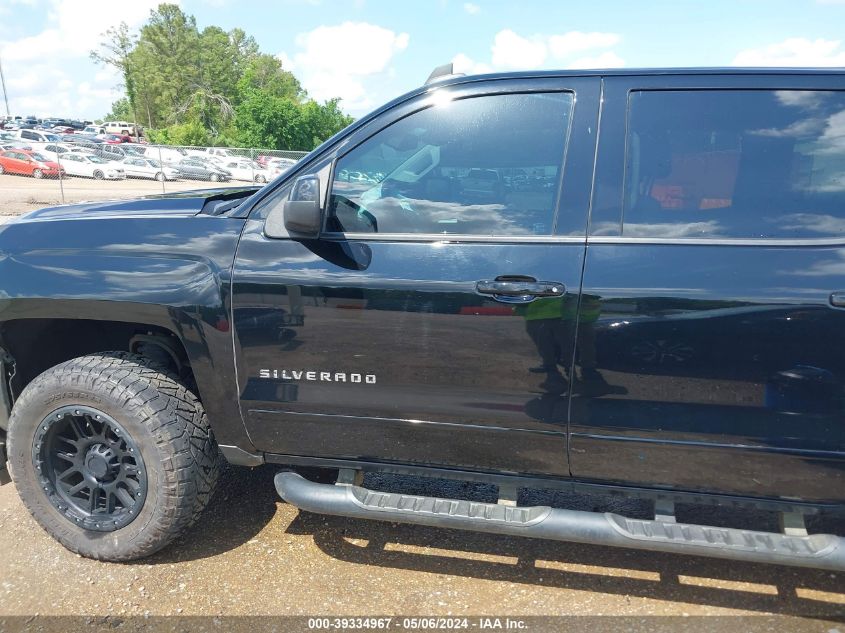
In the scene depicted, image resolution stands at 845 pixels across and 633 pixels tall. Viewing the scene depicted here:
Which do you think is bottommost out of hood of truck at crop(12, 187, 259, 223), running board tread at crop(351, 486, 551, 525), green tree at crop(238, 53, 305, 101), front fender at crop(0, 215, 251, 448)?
running board tread at crop(351, 486, 551, 525)

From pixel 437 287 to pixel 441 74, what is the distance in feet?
3.04

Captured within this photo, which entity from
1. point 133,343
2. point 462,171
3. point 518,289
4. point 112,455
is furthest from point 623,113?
point 112,455

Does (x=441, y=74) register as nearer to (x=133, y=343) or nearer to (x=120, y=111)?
(x=133, y=343)

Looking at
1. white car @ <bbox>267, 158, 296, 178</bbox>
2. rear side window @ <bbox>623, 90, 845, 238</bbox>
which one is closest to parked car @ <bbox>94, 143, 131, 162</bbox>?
white car @ <bbox>267, 158, 296, 178</bbox>

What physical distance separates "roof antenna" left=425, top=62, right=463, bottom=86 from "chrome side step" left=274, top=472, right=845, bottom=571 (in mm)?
1662

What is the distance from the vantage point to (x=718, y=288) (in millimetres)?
2113

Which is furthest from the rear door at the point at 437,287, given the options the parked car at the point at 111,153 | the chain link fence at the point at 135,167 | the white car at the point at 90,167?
the white car at the point at 90,167

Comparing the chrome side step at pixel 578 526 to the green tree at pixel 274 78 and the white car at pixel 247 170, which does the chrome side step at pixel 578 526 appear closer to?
the white car at pixel 247 170

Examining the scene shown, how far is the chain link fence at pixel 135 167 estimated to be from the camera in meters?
22.9

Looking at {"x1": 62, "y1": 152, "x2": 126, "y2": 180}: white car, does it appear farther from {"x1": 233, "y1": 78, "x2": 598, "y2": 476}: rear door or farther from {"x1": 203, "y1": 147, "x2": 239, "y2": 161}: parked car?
{"x1": 233, "y1": 78, "x2": 598, "y2": 476}: rear door

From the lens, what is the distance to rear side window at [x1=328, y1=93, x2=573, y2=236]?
92.3 inches

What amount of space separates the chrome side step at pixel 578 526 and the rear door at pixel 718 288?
0.16 metres

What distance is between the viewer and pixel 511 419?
233 cm

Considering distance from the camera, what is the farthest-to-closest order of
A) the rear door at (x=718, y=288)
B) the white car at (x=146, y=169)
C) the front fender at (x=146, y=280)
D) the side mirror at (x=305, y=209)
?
the white car at (x=146, y=169)
the front fender at (x=146, y=280)
the side mirror at (x=305, y=209)
the rear door at (x=718, y=288)
